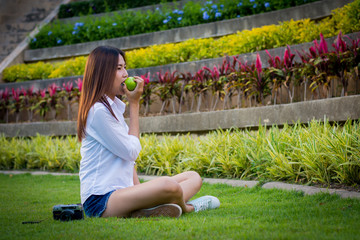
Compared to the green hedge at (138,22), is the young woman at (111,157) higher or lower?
lower

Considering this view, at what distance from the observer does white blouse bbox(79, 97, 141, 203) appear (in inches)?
115

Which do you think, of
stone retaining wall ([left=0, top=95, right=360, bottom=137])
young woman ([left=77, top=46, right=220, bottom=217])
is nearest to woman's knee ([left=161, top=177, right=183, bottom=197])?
young woman ([left=77, top=46, right=220, bottom=217])

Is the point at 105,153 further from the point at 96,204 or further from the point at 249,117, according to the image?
the point at 249,117

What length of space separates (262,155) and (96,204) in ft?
7.43

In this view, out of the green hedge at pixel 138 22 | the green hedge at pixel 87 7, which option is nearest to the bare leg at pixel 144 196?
the green hedge at pixel 138 22

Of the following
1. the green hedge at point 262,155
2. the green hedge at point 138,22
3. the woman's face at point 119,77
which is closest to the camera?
the woman's face at point 119,77

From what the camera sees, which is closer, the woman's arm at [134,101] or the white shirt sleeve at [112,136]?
the white shirt sleeve at [112,136]

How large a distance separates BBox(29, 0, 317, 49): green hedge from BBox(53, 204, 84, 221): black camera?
22.7 ft

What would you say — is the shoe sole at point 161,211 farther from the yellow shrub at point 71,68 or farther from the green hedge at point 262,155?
the yellow shrub at point 71,68

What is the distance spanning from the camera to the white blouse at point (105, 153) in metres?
2.92

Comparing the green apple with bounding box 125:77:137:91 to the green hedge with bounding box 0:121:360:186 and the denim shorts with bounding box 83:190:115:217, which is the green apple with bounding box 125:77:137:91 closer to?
the denim shorts with bounding box 83:190:115:217

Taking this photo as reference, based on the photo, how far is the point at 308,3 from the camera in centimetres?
804

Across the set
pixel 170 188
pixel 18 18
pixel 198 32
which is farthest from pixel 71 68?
pixel 170 188

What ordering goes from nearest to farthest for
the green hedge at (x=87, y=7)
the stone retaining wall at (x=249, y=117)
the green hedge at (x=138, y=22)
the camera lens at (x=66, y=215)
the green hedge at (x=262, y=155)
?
1. the camera lens at (x=66, y=215)
2. the green hedge at (x=262, y=155)
3. the stone retaining wall at (x=249, y=117)
4. the green hedge at (x=138, y=22)
5. the green hedge at (x=87, y=7)
